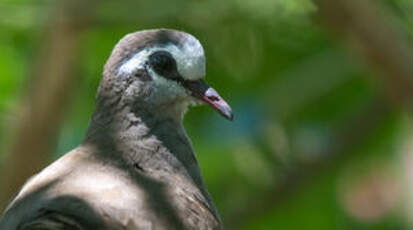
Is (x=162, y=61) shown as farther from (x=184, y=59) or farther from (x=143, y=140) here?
(x=143, y=140)

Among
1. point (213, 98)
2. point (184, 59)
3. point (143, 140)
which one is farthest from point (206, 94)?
point (143, 140)

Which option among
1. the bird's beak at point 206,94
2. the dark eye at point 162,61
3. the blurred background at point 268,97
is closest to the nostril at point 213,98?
the bird's beak at point 206,94

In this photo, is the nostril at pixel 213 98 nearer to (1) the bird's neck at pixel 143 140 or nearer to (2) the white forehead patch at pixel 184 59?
(2) the white forehead patch at pixel 184 59

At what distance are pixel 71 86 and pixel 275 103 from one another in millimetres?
1703

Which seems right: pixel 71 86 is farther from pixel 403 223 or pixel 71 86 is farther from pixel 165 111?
pixel 403 223

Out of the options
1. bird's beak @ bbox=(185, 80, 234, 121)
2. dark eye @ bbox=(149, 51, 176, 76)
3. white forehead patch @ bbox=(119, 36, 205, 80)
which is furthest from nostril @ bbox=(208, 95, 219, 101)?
dark eye @ bbox=(149, 51, 176, 76)

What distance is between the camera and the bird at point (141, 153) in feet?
14.7

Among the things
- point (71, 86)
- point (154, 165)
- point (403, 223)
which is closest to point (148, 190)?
point (154, 165)

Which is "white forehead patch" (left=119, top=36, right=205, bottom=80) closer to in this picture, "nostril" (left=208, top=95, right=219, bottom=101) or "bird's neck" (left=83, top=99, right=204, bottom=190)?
"nostril" (left=208, top=95, right=219, bottom=101)

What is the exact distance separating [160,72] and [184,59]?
0.51ft

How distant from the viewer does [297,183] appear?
7762mm

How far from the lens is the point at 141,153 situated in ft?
16.5

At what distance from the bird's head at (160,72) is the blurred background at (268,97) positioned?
152 cm

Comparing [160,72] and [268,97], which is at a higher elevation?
[160,72]
